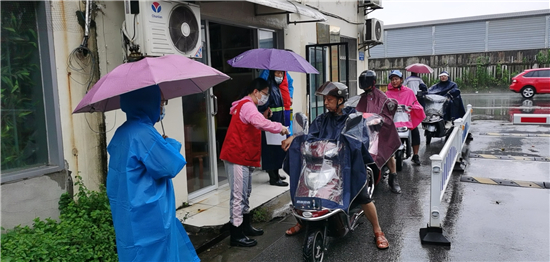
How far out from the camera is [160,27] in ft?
14.5

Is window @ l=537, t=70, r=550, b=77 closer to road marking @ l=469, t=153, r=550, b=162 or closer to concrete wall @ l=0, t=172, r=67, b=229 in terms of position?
road marking @ l=469, t=153, r=550, b=162

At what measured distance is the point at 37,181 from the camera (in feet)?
12.7

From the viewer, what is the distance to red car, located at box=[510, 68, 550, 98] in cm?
1942

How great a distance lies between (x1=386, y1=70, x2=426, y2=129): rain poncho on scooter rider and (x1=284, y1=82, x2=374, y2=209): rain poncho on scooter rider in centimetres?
327

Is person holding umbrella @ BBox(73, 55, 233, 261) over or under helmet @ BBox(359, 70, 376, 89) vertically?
under

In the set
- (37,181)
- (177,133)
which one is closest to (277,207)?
(177,133)

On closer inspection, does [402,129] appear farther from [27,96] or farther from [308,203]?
[27,96]

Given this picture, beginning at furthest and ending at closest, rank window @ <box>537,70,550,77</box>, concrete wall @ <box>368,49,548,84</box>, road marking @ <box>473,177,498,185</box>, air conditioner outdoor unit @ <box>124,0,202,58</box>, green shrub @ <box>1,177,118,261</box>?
concrete wall @ <box>368,49,548,84</box> → window @ <box>537,70,550,77</box> → road marking @ <box>473,177,498,185</box> → air conditioner outdoor unit @ <box>124,0,202,58</box> → green shrub @ <box>1,177,118,261</box>

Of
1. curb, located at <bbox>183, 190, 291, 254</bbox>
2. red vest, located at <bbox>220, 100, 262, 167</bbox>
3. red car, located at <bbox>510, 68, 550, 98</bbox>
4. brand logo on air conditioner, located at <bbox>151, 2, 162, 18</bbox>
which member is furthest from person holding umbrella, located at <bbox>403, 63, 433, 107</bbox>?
Result: red car, located at <bbox>510, 68, 550, 98</bbox>

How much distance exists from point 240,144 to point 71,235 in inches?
69.9

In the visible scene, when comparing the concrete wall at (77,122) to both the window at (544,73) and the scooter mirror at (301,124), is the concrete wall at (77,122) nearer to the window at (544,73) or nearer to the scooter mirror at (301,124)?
the scooter mirror at (301,124)

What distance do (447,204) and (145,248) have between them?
4413 millimetres

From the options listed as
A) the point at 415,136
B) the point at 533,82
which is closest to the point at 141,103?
the point at 415,136

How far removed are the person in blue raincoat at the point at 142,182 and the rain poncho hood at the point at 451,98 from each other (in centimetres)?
856
